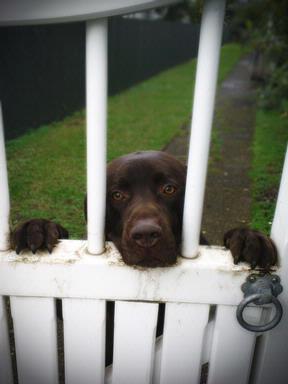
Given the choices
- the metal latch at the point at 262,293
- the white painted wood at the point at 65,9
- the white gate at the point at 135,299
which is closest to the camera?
the white painted wood at the point at 65,9

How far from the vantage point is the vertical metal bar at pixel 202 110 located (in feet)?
3.57

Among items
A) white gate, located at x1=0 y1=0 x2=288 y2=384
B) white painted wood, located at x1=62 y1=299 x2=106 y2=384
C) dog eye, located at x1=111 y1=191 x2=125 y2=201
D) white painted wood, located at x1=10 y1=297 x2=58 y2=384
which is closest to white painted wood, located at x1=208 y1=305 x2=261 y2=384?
white gate, located at x1=0 y1=0 x2=288 y2=384

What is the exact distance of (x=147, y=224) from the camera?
69.7 inches

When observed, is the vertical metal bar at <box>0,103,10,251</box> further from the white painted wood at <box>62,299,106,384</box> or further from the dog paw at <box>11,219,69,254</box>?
the white painted wood at <box>62,299,106,384</box>

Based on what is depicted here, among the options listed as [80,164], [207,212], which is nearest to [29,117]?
[80,164]

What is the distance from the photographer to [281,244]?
53.3 inches

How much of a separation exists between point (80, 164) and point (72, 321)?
15.4 feet

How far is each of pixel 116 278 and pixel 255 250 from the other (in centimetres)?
49

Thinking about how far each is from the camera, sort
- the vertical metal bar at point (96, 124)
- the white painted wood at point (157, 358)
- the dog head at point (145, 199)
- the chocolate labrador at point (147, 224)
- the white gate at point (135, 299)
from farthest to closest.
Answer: the dog head at point (145, 199) → the white painted wood at point (157, 358) → the chocolate labrador at point (147, 224) → the white gate at point (135, 299) → the vertical metal bar at point (96, 124)

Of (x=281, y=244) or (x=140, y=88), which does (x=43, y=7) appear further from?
(x=140, y=88)

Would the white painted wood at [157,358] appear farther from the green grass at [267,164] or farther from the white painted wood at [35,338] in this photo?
the green grass at [267,164]

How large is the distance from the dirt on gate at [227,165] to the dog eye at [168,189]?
1.99 meters

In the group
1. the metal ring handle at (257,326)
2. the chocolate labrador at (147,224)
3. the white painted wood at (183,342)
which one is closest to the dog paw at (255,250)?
the chocolate labrador at (147,224)

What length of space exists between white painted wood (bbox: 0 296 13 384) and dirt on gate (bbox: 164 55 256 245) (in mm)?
2957
